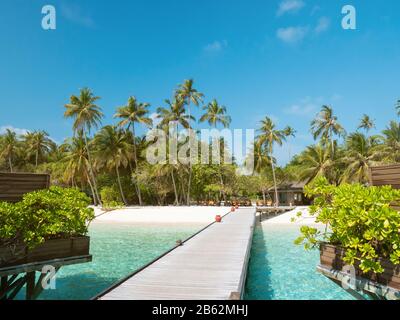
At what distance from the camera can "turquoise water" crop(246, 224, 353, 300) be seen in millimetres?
7598

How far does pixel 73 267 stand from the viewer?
10.1m

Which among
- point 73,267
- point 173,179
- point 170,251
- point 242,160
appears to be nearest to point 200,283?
point 170,251

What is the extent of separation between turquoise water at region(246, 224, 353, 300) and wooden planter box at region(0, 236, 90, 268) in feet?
13.8

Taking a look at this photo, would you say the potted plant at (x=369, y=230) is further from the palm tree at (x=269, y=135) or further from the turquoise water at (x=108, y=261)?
the palm tree at (x=269, y=135)

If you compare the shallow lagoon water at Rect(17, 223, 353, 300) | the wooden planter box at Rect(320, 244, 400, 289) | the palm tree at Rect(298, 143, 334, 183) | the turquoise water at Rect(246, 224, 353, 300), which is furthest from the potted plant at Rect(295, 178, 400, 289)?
the palm tree at Rect(298, 143, 334, 183)

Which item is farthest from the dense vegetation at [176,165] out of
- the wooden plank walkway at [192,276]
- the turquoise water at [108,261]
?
the wooden plank walkway at [192,276]

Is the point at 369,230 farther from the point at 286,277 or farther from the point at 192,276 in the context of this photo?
the point at 286,277

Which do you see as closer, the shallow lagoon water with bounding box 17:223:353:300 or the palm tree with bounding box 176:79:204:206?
the shallow lagoon water with bounding box 17:223:353:300

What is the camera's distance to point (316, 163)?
3512cm

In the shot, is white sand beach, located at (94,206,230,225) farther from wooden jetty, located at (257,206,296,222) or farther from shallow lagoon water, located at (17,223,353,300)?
shallow lagoon water, located at (17,223,353,300)

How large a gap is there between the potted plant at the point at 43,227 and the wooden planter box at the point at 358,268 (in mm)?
4877

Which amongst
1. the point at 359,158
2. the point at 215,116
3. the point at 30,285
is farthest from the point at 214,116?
the point at 30,285
